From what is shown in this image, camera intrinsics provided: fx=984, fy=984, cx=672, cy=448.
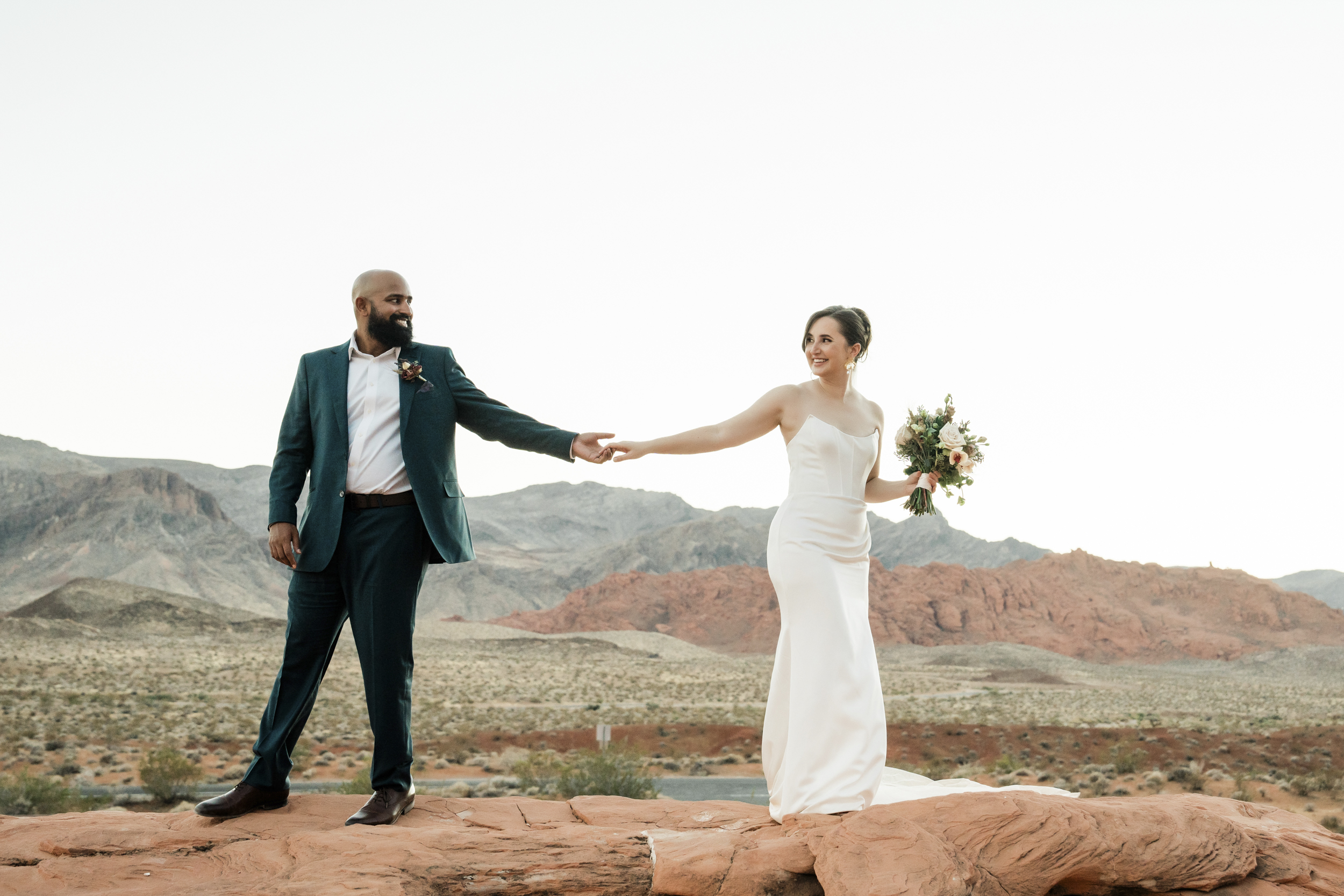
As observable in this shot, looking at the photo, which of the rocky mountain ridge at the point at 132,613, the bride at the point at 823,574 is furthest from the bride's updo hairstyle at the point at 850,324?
the rocky mountain ridge at the point at 132,613

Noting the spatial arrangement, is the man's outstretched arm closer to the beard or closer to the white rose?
the beard

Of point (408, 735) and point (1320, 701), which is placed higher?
point (408, 735)

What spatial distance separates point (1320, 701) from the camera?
39.8 m

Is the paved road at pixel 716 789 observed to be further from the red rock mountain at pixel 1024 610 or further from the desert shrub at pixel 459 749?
the red rock mountain at pixel 1024 610

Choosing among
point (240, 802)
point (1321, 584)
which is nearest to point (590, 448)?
point (240, 802)

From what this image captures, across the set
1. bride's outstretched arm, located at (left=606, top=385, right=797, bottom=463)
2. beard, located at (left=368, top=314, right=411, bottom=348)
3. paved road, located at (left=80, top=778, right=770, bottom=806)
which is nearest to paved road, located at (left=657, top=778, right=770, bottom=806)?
paved road, located at (left=80, top=778, right=770, bottom=806)

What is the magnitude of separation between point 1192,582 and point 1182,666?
23.5 metres

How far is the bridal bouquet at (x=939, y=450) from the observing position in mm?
5559

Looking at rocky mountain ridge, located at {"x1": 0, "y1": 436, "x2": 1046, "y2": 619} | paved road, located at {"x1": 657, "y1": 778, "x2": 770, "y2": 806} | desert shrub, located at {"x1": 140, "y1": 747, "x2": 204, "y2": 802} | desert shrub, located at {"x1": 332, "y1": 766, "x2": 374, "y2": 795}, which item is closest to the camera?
desert shrub, located at {"x1": 332, "y1": 766, "x2": 374, "y2": 795}

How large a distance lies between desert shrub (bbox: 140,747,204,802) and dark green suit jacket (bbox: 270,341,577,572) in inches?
414

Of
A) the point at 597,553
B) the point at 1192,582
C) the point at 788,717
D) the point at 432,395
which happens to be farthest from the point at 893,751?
the point at 597,553

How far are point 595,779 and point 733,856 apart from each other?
30.7ft

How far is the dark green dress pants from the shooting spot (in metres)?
4.50

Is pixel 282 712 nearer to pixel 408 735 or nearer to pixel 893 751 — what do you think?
pixel 408 735
